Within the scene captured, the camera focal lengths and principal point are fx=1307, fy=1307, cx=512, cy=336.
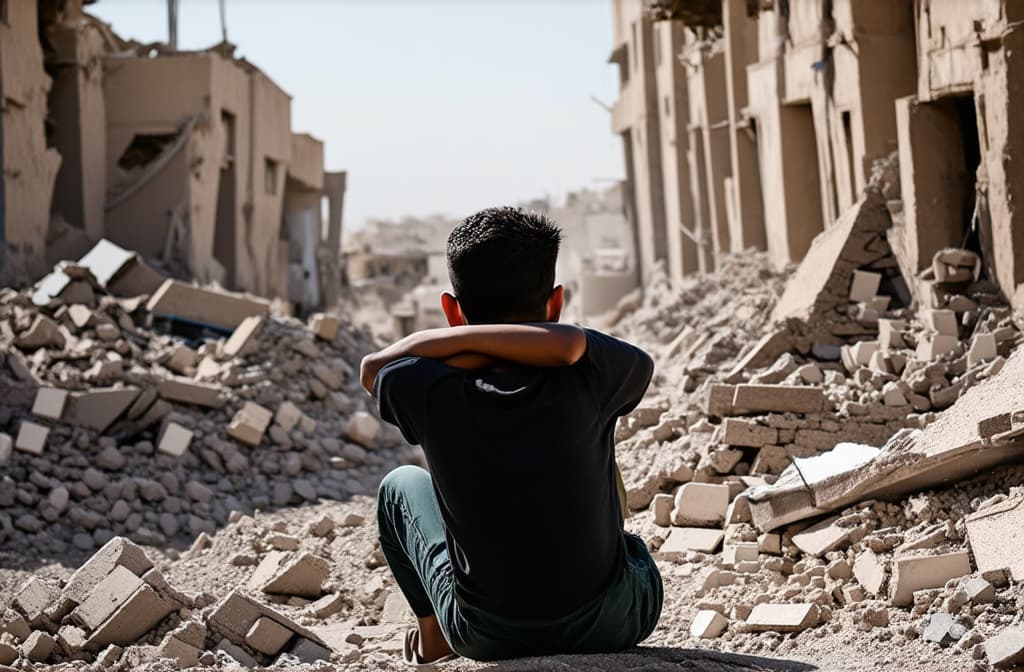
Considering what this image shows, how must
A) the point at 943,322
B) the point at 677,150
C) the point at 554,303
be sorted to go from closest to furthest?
the point at 554,303 → the point at 943,322 → the point at 677,150

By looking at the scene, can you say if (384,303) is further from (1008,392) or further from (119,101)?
(1008,392)

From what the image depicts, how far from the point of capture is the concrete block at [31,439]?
30.7ft

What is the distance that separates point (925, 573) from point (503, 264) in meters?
2.29

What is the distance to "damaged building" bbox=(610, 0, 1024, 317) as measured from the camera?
7.29 m

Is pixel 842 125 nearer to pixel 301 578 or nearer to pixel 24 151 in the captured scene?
pixel 301 578

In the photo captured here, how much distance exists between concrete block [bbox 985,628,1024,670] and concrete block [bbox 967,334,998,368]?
3.04 metres

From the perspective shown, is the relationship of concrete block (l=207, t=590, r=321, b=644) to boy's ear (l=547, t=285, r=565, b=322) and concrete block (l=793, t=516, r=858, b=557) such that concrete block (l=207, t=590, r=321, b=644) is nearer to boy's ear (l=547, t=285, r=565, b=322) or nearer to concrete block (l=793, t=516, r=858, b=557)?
concrete block (l=793, t=516, r=858, b=557)

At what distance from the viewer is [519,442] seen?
3123mm

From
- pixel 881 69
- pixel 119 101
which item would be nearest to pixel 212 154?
pixel 119 101

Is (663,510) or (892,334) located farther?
(892,334)

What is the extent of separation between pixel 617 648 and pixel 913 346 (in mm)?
4493

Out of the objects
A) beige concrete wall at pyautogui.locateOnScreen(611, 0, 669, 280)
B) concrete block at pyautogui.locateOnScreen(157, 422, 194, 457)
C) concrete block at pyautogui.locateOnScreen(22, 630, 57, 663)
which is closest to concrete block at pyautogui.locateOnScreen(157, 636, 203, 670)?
concrete block at pyautogui.locateOnScreen(22, 630, 57, 663)

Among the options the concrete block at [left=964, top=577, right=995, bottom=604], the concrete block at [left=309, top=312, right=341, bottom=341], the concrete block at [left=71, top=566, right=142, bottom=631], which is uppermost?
the concrete block at [left=309, top=312, right=341, bottom=341]

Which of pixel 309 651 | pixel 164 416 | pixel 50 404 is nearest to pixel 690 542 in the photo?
pixel 309 651
